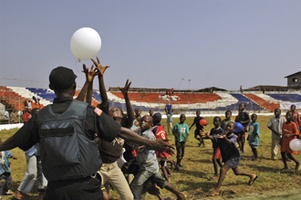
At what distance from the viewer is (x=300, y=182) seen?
19.2 feet

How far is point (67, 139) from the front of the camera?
1.92 meters

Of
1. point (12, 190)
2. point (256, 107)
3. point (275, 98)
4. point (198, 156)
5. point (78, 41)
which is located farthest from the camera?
point (275, 98)

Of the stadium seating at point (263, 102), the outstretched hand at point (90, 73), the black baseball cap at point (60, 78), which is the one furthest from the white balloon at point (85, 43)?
the stadium seating at point (263, 102)

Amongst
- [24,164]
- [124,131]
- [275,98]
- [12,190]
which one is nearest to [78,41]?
[124,131]

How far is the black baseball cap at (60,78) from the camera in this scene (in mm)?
2094

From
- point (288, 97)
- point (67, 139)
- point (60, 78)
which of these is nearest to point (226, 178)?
point (67, 139)

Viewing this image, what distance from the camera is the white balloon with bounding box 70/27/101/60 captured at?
12.2 feet

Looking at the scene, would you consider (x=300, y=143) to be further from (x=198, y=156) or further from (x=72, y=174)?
(x=72, y=174)

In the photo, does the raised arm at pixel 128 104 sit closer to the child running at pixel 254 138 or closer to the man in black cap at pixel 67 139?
the man in black cap at pixel 67 139

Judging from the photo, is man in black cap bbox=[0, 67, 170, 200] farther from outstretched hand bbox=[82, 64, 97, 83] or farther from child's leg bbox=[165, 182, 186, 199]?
child's leg bbox=[165, 182, 186, 199]

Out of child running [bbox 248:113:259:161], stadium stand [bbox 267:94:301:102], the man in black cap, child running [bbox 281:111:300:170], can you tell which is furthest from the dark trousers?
stadium stand [bbox 267:94:301:102]

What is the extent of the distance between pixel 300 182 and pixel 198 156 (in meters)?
3.55

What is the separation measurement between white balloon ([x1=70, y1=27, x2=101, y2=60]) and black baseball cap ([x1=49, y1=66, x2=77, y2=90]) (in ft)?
5.54

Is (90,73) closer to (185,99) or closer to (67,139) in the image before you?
(67,139)
